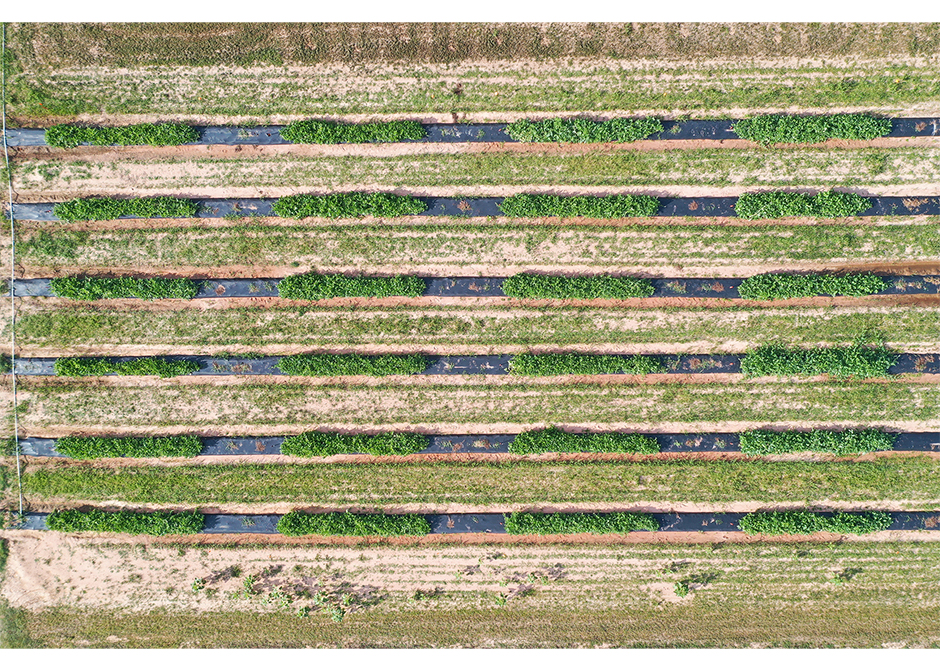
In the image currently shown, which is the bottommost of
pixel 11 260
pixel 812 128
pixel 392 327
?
pixel 392 327

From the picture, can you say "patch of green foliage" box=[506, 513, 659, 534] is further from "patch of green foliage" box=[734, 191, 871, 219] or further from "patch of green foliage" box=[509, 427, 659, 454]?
"patch of green foliage" box=[734, 191, 871, 219]

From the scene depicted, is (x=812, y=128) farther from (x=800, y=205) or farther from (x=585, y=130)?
(x=585, y=130)

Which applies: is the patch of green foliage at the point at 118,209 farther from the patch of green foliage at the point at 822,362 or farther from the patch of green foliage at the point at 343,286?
the patch of green foliage at the point at 822,362

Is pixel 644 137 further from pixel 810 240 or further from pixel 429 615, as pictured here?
pixel 429 615

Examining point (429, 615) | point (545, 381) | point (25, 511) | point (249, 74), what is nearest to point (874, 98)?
point (545, 381)

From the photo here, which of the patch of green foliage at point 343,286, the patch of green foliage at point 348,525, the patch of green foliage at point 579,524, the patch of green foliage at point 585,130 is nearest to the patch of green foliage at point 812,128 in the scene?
the patch of green foliage at point 585,130

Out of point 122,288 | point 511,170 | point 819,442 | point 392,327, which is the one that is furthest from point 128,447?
point 819,442
